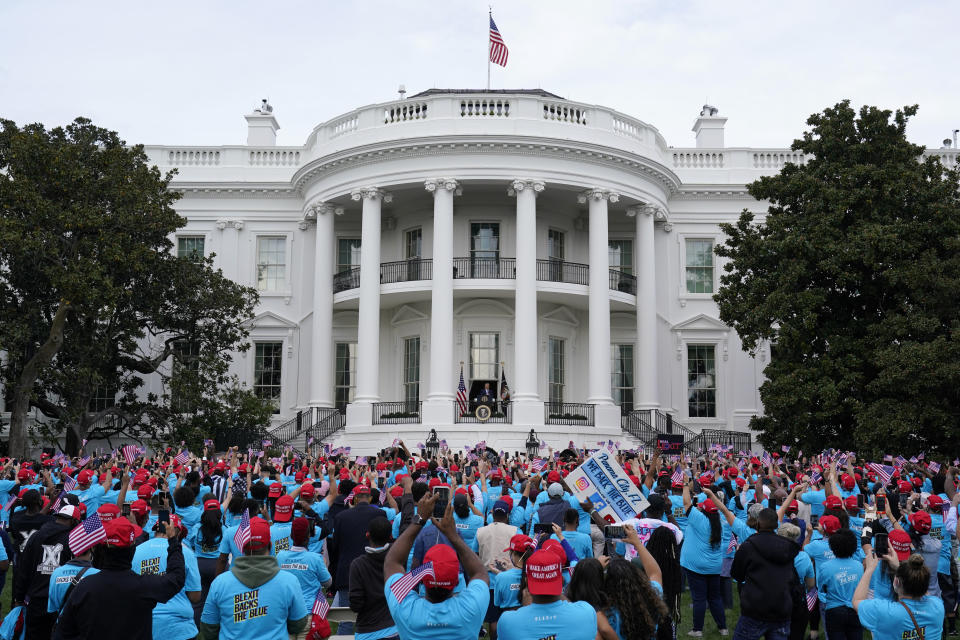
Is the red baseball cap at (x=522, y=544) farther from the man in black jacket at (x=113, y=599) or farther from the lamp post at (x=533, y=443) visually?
the lamp post at (x=533, y=443)

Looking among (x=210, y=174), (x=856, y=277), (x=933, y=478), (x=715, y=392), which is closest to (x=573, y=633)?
(x=933, y=478)

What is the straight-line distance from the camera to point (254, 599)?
5391 mm

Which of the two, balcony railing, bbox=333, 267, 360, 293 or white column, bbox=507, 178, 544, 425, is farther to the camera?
balcony railing, bbox=333, 267, 360, 293

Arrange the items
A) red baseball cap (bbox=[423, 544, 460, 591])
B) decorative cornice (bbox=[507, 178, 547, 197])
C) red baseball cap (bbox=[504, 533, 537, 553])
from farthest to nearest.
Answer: decorative cornice (bbox=[507, 178, 547, 197]), red baseball cap (bbox=[504, 533, 537, 553]), red baseball cap (bbox=[423, 544, 460, 591])

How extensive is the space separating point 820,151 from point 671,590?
18736 mm

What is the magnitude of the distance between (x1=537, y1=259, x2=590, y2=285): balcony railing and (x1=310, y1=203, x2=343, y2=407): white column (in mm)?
7090

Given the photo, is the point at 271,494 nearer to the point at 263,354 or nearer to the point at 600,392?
the point at 600,392

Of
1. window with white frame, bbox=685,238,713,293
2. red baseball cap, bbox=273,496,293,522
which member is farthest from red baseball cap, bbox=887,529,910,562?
window with white frame, bbox=685,238,713,293

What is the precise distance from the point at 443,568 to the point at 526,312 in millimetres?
23715

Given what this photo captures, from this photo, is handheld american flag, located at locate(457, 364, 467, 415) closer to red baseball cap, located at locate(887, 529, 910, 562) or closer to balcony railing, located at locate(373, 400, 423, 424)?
balcony railing, located at locate(373, 400, 423, 424)

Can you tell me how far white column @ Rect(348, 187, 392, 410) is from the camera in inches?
1135

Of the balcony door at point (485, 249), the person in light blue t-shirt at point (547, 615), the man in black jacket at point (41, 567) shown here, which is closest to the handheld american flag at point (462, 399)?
the balcony door at point (485, 249)

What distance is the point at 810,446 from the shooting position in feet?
75.5

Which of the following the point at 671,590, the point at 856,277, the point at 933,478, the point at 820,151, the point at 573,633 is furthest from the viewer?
the point at 820,151
